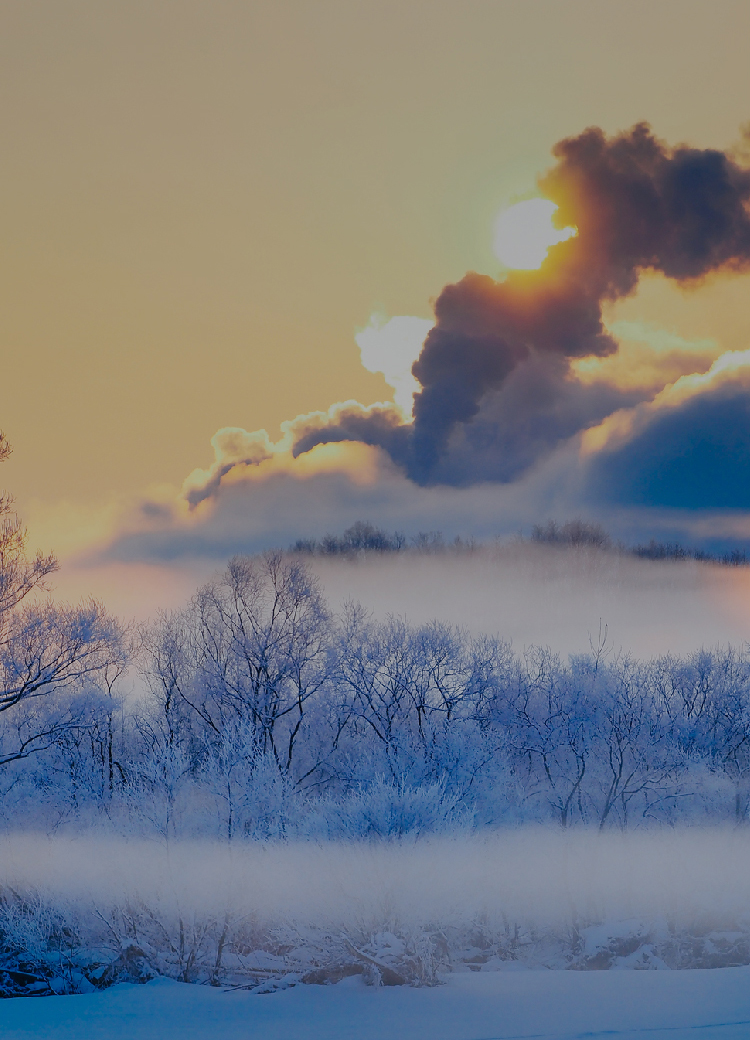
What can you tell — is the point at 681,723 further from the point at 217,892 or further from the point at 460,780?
the point at 217,892

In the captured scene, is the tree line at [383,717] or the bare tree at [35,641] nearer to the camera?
the bare tree at [35,641]

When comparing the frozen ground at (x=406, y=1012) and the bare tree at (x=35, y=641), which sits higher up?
the bare tree at (x=35, y=641)

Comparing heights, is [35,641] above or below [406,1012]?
above

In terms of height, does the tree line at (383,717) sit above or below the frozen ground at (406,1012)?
above

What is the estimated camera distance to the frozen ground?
1898 cm

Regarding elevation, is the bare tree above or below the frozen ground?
above

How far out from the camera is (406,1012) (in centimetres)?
2062

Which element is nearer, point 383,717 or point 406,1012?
point 406,1012

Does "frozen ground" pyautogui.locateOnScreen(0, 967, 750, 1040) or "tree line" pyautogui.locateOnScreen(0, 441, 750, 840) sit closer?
"frozen ground" pyautogui.locateOnScreen(0, 967, 750, 1040)

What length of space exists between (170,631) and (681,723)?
24.9 meters

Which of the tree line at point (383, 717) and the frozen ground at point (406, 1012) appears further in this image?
the tree line at point (383, 717)

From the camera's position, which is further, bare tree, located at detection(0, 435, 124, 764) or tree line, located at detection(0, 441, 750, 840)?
tree line, located at detection(0, 441, 750, 840)

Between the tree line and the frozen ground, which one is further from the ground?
the tree line

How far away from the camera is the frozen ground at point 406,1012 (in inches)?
747
